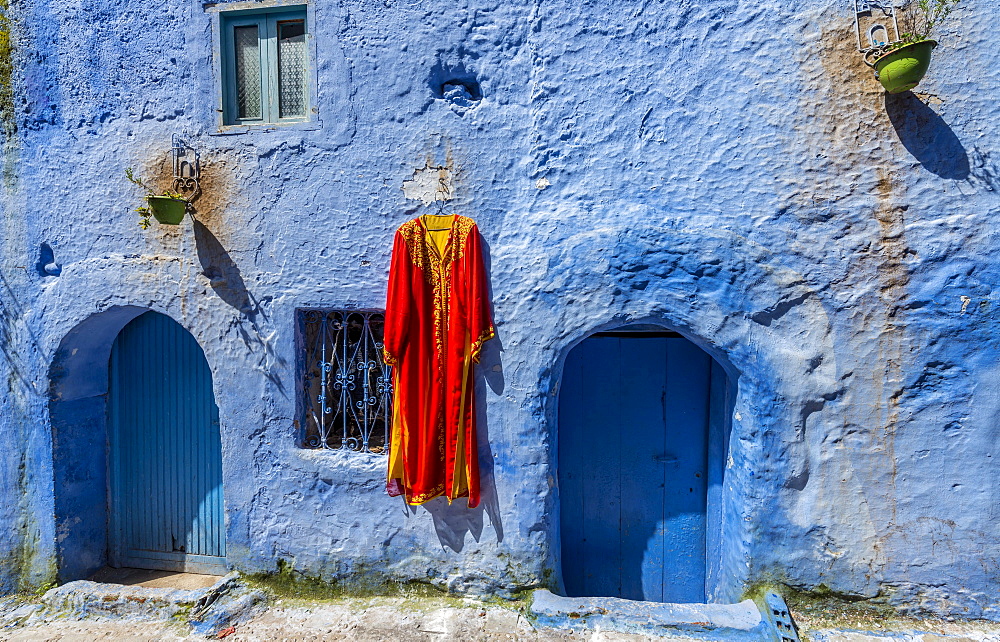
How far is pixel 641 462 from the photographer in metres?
3.73

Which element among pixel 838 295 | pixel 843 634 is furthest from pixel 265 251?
pixel 843 634

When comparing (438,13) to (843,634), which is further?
(438,13)

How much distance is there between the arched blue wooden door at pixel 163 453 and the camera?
3990 millimetres

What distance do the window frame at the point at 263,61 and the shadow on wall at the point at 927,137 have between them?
346cm

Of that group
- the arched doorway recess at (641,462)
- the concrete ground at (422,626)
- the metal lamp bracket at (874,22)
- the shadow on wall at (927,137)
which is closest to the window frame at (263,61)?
the arched doorway recess at (641,462)

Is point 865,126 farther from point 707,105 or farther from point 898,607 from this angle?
point 898,607

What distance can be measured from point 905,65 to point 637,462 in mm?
2674

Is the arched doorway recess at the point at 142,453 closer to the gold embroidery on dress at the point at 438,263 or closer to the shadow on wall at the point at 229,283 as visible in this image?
the shadow on wall at the point at 229,283

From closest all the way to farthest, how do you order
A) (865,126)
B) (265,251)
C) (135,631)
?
(865,126) → (135,631) → (265,251)

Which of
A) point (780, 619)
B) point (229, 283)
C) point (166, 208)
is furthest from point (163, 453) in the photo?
point (780, 619)

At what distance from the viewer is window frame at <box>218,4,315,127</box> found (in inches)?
141

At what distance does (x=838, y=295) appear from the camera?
3129 millimetres

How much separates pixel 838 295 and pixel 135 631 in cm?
454

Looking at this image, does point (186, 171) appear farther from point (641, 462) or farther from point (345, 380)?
point (641, 462)
